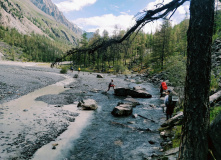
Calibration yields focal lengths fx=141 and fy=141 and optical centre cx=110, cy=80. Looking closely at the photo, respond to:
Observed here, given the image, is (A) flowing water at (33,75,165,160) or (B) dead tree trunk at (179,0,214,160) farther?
(A) flowing water at (33,75,165,160)

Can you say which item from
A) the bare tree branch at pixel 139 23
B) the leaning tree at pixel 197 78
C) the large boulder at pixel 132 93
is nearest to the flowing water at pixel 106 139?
the leaning tree at pixel 197 78

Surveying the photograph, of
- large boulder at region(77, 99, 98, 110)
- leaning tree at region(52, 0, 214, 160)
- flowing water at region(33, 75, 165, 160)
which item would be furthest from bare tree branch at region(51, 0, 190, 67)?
large boulder at region(77, 99, 98, 110)

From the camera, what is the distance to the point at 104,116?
44.6 ft

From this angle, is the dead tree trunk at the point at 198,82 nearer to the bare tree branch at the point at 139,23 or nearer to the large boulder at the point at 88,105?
the bare tree branch at the point at 139,23

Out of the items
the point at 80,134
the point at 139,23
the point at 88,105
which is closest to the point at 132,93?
the point at 88,105

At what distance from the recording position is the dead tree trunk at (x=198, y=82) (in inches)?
120

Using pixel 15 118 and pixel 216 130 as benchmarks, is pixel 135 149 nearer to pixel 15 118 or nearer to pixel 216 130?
pixel 216 130

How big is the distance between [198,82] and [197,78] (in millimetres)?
95

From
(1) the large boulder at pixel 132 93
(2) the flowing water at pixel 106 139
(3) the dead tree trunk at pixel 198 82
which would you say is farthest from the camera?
(1) the large boulder at pixel 132 93

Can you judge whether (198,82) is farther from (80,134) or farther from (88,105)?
(88,105)

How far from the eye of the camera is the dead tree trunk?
3037 mm

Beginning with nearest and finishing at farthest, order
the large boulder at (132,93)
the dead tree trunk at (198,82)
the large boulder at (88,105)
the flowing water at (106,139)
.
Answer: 1. the dead tree trunk at (198,82)
2. the flowing water at (106,139)
3. the large boulder at (88,105)
4. the large boulder at (132,93)

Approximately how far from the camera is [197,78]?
3.16 m

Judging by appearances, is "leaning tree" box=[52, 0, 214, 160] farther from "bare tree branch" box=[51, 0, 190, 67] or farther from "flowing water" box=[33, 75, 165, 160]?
"flowing water" box=[33, 75, 165, 160]
